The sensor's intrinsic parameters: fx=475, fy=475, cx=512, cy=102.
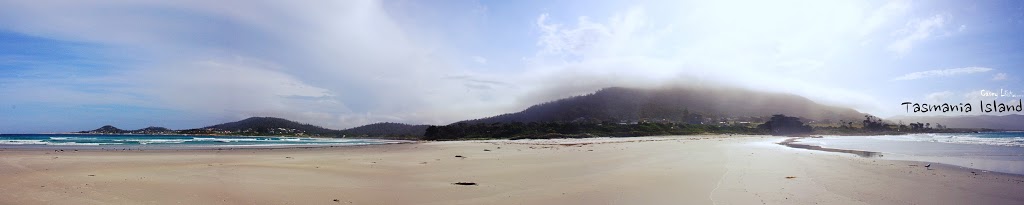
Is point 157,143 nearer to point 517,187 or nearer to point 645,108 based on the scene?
point 517,187

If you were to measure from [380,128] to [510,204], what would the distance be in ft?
426

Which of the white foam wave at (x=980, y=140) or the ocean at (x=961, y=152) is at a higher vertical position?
the ocean at (x=961, y=152)

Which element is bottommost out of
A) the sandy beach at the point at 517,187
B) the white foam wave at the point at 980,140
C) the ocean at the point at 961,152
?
the white foam wave at the point at 980,140

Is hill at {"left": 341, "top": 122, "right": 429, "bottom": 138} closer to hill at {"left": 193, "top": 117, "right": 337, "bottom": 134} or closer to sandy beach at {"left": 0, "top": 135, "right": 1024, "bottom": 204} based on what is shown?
hill at {"left": 193, "top": 117, "right": 337, "bottom": 134}

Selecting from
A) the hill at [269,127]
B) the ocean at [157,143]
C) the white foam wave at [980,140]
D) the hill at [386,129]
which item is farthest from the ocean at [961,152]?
the hill at [269,127]

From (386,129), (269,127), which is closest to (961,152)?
(386,129)

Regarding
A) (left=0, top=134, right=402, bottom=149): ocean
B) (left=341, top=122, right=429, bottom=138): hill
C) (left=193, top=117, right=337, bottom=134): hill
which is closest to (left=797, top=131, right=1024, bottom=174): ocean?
(left=0, top=134, right=402, bottom=149): ocean

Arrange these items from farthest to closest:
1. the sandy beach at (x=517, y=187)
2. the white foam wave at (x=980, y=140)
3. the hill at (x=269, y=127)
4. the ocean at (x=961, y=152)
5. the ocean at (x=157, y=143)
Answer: the hill at (x=269, y=127)
the white foam wave at (x=980, y=140)
the ocean at (x=157, y=143)
the ocean at (x=961, y=152)
the sandy beach at (x=517, y=187)

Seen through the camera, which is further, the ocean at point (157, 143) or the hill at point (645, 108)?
the hill at point (645, 108)

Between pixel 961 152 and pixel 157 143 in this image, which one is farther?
pixel 157 143

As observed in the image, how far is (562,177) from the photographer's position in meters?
8.52

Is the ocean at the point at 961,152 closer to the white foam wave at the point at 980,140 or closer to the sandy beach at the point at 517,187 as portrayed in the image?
the white foam wave at the point at 980,140

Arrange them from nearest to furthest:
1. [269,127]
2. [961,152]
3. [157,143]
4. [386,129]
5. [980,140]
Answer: [961,152], [980,140], [157,143], [269,127], [386,129]

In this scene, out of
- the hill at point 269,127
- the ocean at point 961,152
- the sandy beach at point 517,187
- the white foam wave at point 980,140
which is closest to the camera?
the sandy beach at point 517,187
